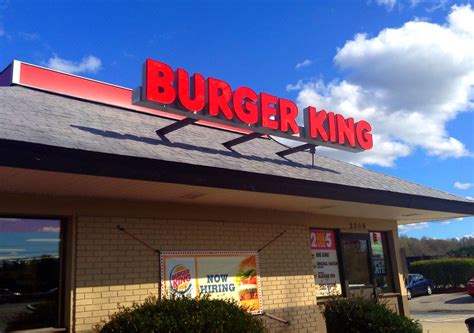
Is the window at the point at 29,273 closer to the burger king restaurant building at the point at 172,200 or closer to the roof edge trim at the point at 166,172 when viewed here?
the burger king restaurant building at the point at 172,200

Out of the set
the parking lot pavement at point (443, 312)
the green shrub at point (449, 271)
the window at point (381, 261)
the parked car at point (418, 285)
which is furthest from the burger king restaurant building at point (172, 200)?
the green shrub at point (449, 271)

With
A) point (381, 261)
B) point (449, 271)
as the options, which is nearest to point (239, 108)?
point (381, 261)

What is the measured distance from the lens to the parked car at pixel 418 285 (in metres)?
30.3

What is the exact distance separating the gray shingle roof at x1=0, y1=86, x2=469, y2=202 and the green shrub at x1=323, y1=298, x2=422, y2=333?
2347 millimetres

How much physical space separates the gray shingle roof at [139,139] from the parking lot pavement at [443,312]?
4921mm

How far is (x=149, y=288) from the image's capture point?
854 centimetres

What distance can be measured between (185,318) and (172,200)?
104 inches

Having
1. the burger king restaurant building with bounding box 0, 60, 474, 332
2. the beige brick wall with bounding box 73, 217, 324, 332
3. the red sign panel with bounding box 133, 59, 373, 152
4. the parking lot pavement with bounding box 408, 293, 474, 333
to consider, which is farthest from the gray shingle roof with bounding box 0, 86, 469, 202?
the parking lot pavement with bounding box 408, 293, 474, 333

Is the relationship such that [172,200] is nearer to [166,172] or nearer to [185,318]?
[166,172]

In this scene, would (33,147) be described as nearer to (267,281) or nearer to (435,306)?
(267,281)

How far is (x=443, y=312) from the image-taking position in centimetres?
2175

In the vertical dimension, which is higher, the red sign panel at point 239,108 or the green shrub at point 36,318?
the red sign panel at point 239,108

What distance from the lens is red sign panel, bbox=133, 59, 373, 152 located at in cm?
859

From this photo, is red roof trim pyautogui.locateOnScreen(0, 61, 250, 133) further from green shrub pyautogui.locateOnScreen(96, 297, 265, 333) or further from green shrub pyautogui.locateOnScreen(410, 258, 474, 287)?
green shrub pyautogui.locateOnScreen(410, 258, 474, 287)
